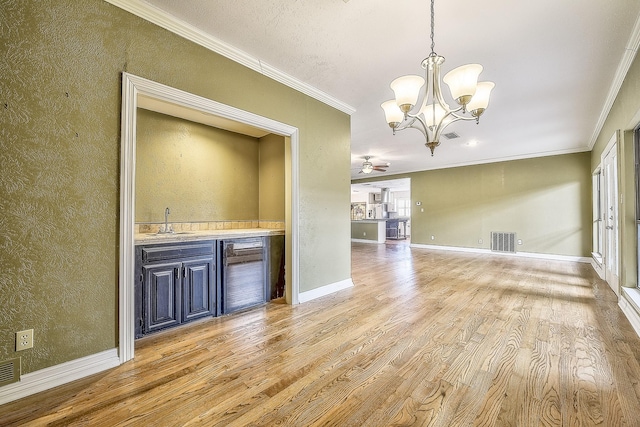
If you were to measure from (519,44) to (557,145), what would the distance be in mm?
4988

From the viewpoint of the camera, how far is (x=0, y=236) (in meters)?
1.54

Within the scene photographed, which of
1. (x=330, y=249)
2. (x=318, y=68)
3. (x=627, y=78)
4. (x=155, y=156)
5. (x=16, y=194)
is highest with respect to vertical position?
(x=318, y=68)

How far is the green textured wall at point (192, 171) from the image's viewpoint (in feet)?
9.93

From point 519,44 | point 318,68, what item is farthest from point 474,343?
point 318,68

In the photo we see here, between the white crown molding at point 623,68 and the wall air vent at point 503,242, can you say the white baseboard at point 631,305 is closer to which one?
the white crown molding at point 623,68

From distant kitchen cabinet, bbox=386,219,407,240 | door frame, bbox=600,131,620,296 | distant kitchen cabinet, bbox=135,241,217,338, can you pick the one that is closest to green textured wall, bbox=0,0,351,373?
distant kitchen cabinet, bbox=135,241,217,338

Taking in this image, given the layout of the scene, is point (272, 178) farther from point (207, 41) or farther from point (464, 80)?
point (464, 80)

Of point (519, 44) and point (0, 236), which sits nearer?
point (0, 236)

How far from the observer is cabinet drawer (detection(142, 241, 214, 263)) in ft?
7.76

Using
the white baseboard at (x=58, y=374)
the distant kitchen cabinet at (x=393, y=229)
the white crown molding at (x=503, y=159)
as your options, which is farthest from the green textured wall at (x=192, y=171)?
the distant kitchen cabinet at (x=393, y=229)

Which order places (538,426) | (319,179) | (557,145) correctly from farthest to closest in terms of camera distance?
(557,145)
(319,179)
(538,426)

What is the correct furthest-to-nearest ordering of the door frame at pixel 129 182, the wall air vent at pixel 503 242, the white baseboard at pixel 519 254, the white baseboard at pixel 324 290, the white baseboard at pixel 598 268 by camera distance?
the wall air vent at pixel 503 242
the white baseboard at pixel 519 254
the white baseboard at pixel 598 268
the white baseboard at pixel 324 290
the door frame at pixel 129 182

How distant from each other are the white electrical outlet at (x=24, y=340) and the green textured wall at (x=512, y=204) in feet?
28.5

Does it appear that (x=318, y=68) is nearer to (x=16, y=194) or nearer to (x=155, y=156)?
(x=155, y=156)
